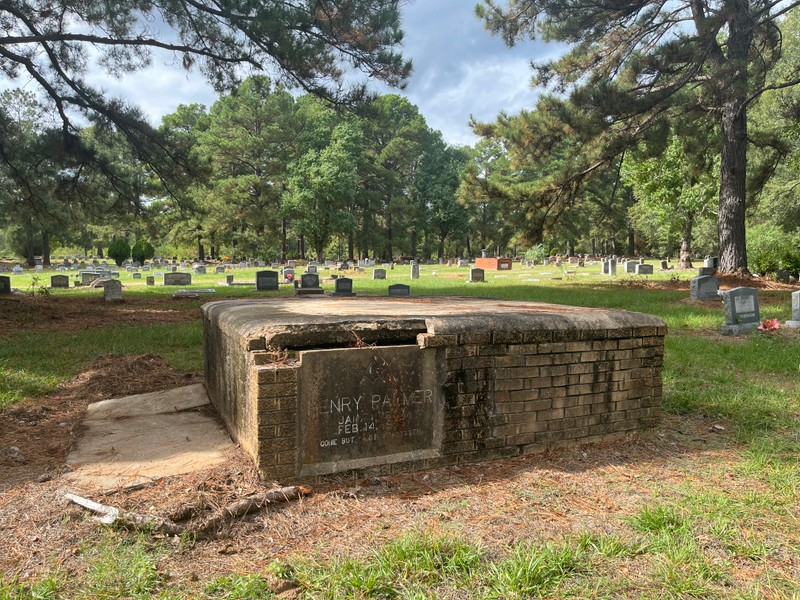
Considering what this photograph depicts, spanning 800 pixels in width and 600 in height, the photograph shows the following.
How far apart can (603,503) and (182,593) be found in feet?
7.42

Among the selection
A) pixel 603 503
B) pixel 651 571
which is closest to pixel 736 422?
pixel 603 503

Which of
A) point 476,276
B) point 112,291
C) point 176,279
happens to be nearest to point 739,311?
point 476,276

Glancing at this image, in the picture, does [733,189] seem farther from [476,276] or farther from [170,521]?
[170,521]

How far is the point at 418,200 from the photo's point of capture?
54.2 meters

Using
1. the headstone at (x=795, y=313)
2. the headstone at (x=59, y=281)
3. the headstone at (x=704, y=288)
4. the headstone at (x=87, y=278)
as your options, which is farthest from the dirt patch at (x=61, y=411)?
the headstone at (x=87, y=278)

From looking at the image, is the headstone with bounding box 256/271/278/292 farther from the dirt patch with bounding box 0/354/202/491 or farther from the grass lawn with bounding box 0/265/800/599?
the grass lawn with bounding box 0/265/800/599

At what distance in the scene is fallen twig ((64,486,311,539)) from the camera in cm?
266

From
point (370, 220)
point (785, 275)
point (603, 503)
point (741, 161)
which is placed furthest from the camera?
point (370, 220)

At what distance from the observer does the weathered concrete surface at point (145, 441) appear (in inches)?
130

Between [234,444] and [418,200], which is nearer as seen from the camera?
[234,444]

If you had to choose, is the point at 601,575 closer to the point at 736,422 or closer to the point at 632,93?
the point at 736,422

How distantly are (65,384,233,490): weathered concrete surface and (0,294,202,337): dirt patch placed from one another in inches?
237

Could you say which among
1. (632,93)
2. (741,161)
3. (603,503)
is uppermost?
(632,93)

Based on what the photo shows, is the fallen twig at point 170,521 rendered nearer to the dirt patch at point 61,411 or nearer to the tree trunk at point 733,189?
the dirt patch at point 61,411
